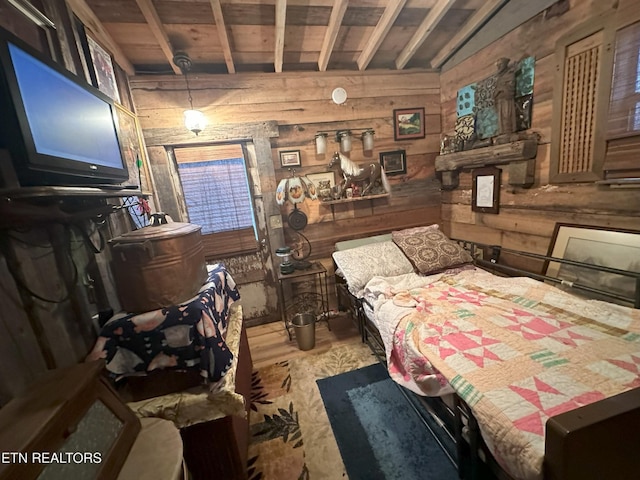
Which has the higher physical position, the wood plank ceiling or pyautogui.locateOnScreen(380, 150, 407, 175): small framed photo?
the wood plank ceiling

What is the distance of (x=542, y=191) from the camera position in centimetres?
188

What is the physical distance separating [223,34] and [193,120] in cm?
67

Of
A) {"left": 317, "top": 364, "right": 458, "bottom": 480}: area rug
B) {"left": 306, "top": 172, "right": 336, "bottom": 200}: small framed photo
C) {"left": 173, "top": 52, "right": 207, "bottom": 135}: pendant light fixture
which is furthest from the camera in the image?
{"left": 306, "top": 172, "right": 336, "bottom": 200}: small framed photo

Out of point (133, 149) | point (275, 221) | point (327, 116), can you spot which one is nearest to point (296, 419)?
point (275, 221)

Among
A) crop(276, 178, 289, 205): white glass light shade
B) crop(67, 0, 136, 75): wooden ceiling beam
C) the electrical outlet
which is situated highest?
crop(67, 0, 136, 75): wooden ceiling beam

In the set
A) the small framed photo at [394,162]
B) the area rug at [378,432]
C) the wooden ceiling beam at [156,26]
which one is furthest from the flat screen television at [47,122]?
the small framed photo at [394,162]

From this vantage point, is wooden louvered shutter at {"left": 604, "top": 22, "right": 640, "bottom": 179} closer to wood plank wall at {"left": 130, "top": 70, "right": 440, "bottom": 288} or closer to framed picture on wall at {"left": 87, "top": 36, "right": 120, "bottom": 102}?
wood plank wall at {"left": 130, "top": 70, "right": 440, "bottom": 288}

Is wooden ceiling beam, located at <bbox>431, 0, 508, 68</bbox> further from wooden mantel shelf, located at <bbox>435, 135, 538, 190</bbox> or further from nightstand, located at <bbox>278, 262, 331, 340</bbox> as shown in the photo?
nightstand, located at <bbox>278, 262, 331, 340</bbox>

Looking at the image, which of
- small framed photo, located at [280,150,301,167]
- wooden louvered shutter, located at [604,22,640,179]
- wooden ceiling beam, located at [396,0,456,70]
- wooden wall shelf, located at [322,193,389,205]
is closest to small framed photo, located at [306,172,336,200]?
wooden wall shelf, located at [322,193,389,205]

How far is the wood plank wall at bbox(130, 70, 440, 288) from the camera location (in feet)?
7.38

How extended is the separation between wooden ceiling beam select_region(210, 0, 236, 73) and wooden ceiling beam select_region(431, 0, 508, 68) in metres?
1.97

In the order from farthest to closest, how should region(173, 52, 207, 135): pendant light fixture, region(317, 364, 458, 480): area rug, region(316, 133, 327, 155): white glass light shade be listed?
region(316, 133, 327, 155): white glass light shade → region(173, 52, 207, 135): pendant light fixture → region(317, 364, 458, 480): area rug

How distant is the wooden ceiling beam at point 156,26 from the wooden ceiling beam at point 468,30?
93.1 inches

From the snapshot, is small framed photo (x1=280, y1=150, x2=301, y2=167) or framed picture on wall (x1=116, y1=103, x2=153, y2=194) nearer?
framed picture on wall (x1=116, y1=103, x2=153, y2=194)
